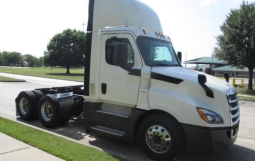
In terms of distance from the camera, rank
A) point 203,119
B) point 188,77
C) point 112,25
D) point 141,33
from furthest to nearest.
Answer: point 112,25
point 141,33
point 188,77
point 203,119

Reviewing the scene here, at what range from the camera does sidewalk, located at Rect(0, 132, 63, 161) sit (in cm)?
453

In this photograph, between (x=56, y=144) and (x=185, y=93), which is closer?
(x=185, y=93)

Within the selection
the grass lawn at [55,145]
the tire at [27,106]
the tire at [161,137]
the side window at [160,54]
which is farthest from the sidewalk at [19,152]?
the side window at [160,54]

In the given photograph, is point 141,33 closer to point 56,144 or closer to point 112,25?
point 112,25

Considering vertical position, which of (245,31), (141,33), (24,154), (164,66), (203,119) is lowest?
(24,154)

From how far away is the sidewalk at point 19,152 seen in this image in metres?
4.53

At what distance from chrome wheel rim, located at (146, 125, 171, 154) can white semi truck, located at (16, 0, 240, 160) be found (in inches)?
0.7

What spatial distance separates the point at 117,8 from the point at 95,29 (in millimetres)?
716

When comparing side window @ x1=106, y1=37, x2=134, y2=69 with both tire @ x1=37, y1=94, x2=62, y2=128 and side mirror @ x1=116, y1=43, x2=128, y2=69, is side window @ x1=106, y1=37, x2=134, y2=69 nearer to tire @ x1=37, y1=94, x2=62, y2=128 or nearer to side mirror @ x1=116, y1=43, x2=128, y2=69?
side mirror @ x1=116, y1=43, x2=128, y2=69

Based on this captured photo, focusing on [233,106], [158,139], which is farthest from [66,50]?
[233,106]

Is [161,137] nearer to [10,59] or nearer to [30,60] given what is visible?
[10,59]

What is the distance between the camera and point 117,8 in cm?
575

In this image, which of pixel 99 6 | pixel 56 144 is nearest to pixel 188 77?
pixel 99 6

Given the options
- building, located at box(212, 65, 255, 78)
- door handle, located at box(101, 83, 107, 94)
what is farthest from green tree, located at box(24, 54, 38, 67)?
door handle, located at box(101, 83, 107, 94)
